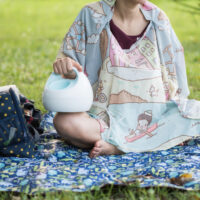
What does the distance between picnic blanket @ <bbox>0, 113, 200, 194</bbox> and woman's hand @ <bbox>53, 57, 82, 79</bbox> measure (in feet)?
1.60

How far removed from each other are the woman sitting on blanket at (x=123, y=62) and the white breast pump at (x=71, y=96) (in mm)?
165

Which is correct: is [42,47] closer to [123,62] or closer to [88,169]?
[123,62]

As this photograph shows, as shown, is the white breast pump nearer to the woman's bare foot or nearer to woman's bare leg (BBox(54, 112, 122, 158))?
woman's bare leg (BBox(54, 112, 122, 158))

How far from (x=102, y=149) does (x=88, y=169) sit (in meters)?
0.27

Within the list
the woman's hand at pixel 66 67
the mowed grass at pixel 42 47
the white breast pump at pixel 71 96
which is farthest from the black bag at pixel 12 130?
the mowed grass at pixel 42 47

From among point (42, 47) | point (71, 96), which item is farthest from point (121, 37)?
point (42, 47)

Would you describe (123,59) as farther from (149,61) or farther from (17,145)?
(17,145)

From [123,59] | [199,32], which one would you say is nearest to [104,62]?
[123,59]

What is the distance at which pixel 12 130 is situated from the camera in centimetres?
242

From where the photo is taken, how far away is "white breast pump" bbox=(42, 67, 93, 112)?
2.38m

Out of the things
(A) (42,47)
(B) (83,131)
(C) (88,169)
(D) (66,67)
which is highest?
(D) (66,67)

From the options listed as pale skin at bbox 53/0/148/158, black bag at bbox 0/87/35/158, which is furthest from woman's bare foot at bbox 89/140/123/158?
black bag at bbox 0/87/35/158

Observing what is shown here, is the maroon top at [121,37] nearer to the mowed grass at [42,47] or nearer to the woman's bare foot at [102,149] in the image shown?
the woman's bare foot at [102,149]

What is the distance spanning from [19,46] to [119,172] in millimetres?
4543
